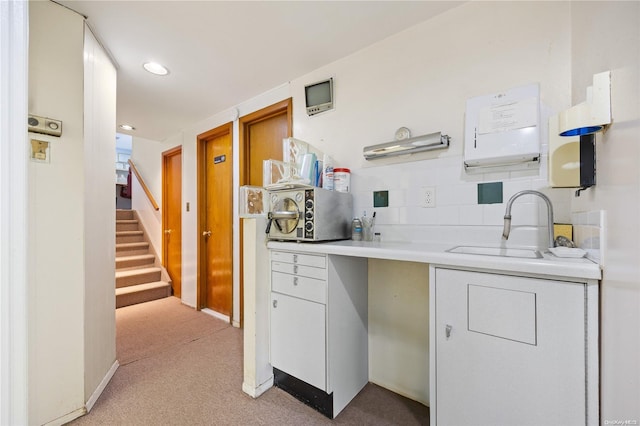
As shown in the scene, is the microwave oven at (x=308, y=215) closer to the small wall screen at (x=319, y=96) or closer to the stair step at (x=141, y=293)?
the small wall screen at (x=319, y=96)

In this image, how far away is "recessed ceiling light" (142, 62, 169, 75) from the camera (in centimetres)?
203

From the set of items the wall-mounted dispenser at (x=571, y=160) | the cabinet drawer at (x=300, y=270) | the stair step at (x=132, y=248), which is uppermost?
the wall-mounted dispenser at (x=571, y=160)

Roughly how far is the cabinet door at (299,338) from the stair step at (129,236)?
13.1 feet

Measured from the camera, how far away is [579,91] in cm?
111

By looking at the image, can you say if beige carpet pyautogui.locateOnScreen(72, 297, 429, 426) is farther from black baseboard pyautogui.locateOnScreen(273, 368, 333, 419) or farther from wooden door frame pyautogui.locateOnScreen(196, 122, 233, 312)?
wooden door frame pyautogui.locateOnScreen(196, 122, 233, 312)

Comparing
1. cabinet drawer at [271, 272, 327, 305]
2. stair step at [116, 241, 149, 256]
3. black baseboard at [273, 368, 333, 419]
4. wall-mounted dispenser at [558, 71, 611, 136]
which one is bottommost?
black baseboard at [273, 368, 333, 419]

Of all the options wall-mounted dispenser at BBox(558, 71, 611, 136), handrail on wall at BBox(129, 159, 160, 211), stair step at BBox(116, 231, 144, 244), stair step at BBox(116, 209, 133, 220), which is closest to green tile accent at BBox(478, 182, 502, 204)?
wall-mounted dispenser at BBox(558, 71, 611, 136)

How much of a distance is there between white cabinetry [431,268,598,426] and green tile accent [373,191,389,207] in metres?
0.73

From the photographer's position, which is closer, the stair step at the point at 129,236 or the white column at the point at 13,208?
the white column at the point at 13,208

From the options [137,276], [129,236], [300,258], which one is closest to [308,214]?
[300,258]

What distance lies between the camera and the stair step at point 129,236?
429cm

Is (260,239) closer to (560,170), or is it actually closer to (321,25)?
(321,25)

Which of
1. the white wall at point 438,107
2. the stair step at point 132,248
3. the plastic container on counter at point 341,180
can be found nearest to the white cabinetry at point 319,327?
the white wall at point 438,107

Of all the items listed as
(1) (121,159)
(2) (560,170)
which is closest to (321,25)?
(2) (560,170)
